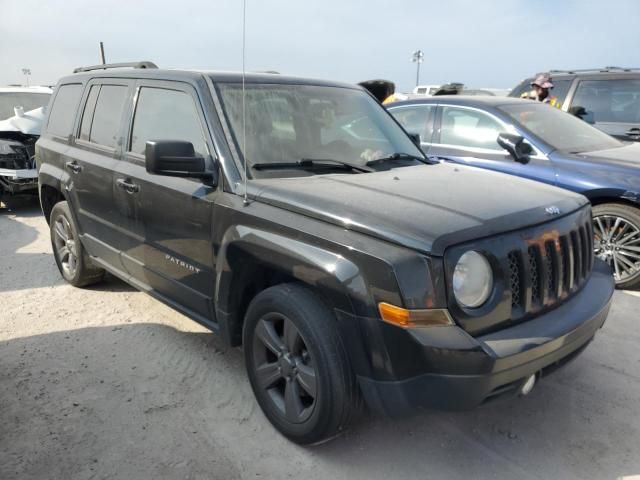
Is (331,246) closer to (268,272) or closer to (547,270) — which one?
(268,272)

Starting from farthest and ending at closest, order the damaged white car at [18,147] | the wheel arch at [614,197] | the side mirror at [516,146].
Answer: the damaged white car at [18,147], the side mirror at [516,146], the wheel arch at [614,197]

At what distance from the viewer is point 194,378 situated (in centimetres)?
334

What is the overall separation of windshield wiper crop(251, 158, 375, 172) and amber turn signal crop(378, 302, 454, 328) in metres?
1.16

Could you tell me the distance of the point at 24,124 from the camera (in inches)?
329

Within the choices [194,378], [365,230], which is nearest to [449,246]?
[365,230]

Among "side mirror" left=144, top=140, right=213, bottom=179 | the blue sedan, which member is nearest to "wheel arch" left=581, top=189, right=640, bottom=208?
the blue sedan

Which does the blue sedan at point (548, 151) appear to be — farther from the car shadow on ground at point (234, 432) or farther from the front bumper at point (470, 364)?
the front bumper at point (470, 364)

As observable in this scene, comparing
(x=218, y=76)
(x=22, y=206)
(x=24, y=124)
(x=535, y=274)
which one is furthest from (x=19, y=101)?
(x=535, y=274)

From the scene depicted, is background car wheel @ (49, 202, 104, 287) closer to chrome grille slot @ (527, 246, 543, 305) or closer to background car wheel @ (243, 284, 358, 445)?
background car wheel @ (243, 284, 358, 445)

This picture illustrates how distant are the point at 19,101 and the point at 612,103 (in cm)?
953

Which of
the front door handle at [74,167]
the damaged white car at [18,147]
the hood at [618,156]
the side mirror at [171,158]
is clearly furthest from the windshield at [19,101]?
the hood at [618,156]

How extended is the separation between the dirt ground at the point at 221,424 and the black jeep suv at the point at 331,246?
292 mm

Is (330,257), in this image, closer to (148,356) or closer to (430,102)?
(148,356)

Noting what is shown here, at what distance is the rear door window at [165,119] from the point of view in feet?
10.3
